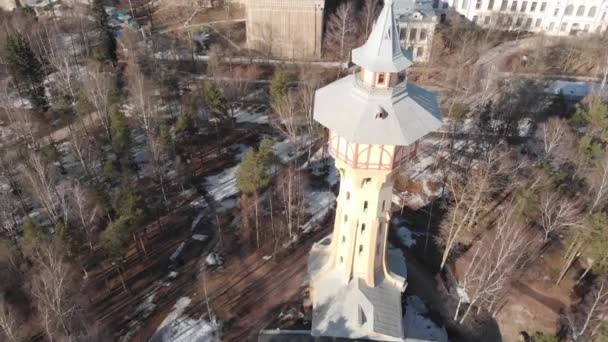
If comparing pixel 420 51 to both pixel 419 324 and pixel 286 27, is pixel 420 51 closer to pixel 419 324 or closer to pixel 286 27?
pixel 286 27

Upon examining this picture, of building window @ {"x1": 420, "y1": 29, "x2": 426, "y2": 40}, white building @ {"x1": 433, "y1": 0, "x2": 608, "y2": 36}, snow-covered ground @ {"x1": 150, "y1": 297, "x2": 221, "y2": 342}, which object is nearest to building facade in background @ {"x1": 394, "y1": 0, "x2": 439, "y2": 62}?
building window @ {"x1": 420, "y1": 29, "x2": 426, "y2": 40}

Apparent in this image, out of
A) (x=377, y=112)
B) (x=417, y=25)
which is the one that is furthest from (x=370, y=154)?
(x=417, y=25)

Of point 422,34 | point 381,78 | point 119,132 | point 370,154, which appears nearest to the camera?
point 381,78

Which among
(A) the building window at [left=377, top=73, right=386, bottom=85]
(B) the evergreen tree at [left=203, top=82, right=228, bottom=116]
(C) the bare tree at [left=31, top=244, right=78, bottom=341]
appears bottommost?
(C) the bare tree at [left=31, top=244, right=78, bottom=341]

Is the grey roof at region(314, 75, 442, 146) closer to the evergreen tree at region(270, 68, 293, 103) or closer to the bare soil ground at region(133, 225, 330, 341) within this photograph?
the bare soil ground at region(133, 225, 330, 341)

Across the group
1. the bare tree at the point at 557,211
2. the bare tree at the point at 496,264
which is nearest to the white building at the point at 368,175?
the bare tree at the point at 496,264

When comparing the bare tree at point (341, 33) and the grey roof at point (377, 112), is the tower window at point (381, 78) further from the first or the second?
the bare tree at point (341, 33)

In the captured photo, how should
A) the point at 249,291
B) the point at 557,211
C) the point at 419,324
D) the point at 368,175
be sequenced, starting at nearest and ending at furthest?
the point at 368,175 < the point at 419,324 < the point at 557,211 < the point at 249,291
